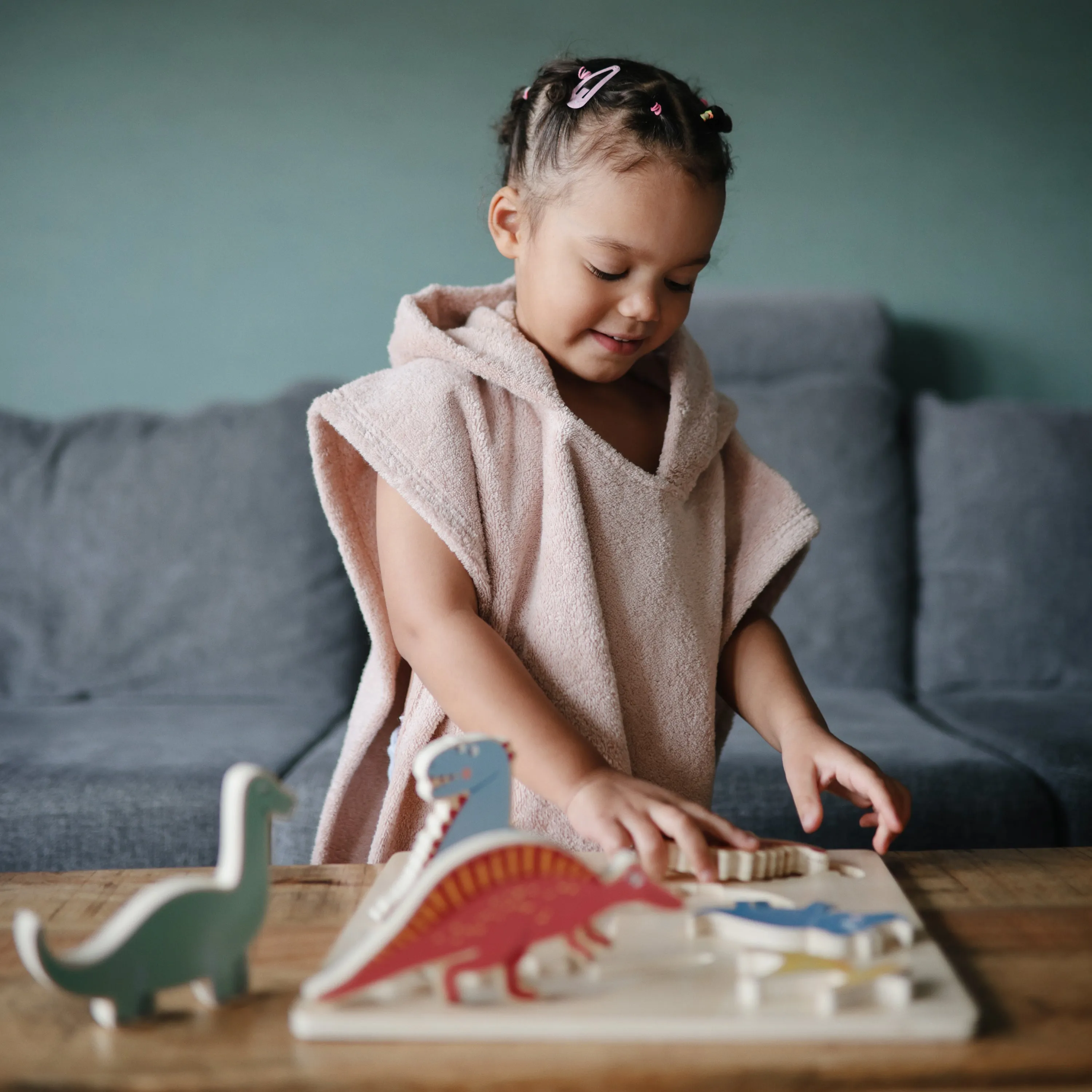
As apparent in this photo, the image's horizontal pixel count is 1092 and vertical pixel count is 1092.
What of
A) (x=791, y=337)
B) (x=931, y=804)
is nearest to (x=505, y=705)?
(x=931, y=804)

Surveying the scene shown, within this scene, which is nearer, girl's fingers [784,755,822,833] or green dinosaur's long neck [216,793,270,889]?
green dinosaur's long neck [216,793,270,889]

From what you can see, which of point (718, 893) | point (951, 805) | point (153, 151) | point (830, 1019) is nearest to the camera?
point (830, 1019)

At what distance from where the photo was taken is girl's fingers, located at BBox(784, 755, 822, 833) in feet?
2.35

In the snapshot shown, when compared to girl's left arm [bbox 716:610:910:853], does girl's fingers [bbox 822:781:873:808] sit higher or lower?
lower

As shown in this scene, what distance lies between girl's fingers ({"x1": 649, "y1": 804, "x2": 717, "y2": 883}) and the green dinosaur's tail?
30 cm

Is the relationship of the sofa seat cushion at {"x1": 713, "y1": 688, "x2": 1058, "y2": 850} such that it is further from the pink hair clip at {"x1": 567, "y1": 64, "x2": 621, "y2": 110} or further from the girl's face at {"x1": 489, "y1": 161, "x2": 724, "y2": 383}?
the pink hair clip at {"x1": 567, "y1": 64, "x2": 621, "y2": 110}

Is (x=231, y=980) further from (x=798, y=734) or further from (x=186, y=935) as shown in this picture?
(x=798, y=734)

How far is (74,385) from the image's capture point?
2.14 m

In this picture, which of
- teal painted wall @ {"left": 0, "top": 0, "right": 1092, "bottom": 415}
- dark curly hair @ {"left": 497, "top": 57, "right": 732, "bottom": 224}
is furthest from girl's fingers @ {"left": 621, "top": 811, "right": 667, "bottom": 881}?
teal painted wall @ {"left": 0, "top": 0, "right": 1092, "bottom": 415}

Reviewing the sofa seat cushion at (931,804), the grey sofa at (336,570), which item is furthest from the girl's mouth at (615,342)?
the grey sofa at (336,570)

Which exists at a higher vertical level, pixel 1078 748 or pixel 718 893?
pixel 718 893

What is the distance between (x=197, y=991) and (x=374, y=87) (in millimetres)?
1964

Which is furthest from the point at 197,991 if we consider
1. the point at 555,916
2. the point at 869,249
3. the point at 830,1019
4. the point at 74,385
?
the point at 869,249

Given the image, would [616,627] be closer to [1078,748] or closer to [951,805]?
[951,805]
